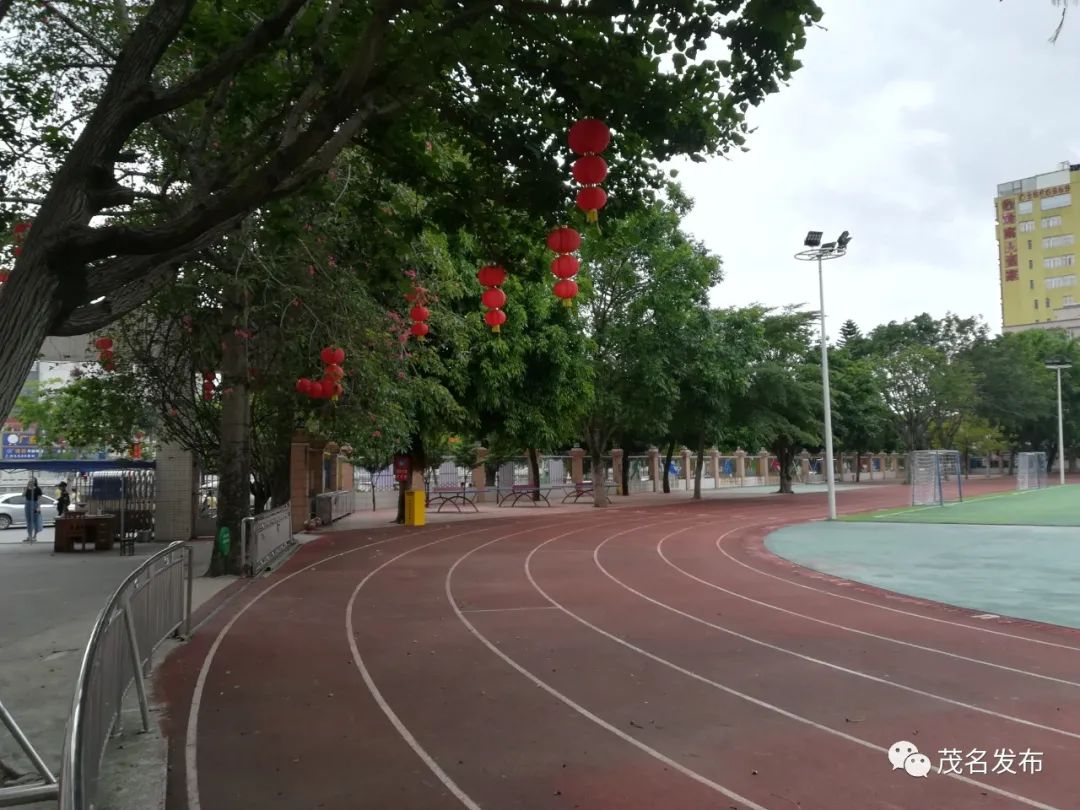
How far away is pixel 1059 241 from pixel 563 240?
90.9m

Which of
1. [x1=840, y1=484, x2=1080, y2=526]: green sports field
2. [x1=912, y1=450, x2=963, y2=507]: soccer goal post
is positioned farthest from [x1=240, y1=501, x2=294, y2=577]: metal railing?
[x1=912, y1=450, x2=963, y2=507]: soccer goal post

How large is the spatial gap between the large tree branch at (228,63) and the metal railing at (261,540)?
29.6ft

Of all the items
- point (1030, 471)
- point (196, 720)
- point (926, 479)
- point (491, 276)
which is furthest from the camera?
point (1030, 471)

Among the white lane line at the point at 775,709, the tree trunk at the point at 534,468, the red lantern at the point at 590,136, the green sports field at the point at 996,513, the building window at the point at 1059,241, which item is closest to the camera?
the white lane line at the point at 775,709

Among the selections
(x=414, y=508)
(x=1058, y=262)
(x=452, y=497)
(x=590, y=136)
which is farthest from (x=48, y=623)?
(x=1058, y=262)

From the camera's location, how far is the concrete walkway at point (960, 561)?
10.1 m

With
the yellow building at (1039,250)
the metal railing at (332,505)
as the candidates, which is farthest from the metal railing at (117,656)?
the yellow building at (1039,250)

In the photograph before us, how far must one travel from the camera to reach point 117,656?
5.07 metres

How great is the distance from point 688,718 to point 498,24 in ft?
17.7

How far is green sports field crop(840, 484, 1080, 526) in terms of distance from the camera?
20.4m

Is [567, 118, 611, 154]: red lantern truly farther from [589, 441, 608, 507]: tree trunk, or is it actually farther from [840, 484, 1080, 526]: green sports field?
[589, 441, 608, 507]: tree trunk

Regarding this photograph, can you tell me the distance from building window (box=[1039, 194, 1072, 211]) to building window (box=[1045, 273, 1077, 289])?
700 cm

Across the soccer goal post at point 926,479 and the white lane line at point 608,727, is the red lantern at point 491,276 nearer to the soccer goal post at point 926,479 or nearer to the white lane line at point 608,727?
the white lane line at point 608,727

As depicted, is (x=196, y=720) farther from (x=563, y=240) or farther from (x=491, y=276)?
(x=563, y=240)
